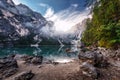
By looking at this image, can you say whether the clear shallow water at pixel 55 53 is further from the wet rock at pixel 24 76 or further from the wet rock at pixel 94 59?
the wet rock at pixel 24 76

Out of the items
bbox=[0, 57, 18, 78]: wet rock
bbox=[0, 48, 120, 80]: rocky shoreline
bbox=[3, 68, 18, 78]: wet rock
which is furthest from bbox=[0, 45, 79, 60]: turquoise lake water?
bbox=[3, 68, 18, 78]: wet rock

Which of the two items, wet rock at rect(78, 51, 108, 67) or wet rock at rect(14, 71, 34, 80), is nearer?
wet rock at rect(14, 71, 34, 80)

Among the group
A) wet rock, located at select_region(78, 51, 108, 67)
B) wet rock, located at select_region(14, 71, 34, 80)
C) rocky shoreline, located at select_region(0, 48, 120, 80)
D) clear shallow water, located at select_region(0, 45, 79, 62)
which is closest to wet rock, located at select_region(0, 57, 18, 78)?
rocky shoreline, located at select_region(0, 48, 120, 80)

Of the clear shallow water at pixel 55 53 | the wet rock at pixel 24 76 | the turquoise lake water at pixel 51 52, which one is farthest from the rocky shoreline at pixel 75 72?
the turquoise lake water at pixel 51 52

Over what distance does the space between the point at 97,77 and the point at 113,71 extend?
3191 mm

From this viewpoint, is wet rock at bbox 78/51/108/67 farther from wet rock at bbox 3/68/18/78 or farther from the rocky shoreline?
wet rock at bbox 3/68/18/78

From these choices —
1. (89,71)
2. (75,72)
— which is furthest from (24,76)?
(89,71)

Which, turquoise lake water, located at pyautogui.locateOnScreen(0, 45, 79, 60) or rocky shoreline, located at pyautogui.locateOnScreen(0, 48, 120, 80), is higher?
rocky shoreline, located at pyautogui.locateOnScreen(0, 48, 120, 80)

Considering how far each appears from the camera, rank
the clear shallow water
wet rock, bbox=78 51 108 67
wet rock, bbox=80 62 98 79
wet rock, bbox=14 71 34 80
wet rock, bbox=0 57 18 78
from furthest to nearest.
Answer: the clear shallow water, wet rock, bbox=78 51 108 67, wet rock, bbox=0 57 18 78, wet rock, bbox=80 62 98 79, wet rock, bbox=14 71 34 80

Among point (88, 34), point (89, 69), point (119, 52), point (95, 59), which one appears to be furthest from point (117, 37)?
point (88, 34)

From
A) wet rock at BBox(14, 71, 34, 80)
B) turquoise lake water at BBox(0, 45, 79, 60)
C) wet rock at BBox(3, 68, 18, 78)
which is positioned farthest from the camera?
turquoise lake water at BBox(0, 45, 79, 60)

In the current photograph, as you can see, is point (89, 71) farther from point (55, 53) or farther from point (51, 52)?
point (51, 52)

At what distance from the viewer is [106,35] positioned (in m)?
35.9

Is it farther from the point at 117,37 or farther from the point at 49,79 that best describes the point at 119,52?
the point at 49,79
